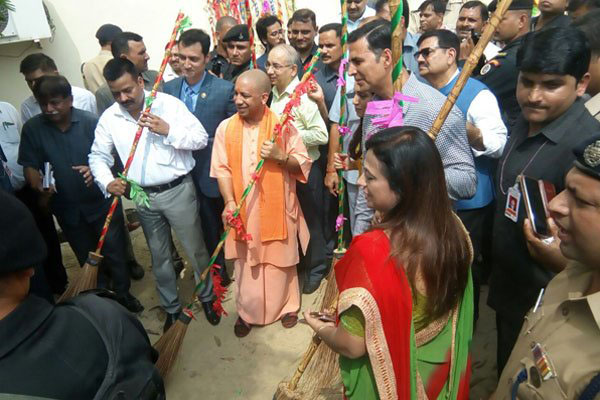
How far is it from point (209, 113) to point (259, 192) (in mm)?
930

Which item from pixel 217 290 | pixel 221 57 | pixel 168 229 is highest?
pixel 221 57

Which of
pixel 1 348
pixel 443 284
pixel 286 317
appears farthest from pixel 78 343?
pixel 286 317

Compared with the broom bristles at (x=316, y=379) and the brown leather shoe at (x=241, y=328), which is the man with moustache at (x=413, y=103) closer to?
the broom bristles at (x=316, y=379)

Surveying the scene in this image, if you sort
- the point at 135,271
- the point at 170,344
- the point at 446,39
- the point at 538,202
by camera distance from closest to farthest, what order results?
1. the point at 538,202
2. the point at 170,344
3. the point at 446,39
4. the point at 135,271

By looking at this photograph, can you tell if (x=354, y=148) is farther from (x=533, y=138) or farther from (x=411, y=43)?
(x=411, y=43)

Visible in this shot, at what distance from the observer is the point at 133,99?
2961 millimetres

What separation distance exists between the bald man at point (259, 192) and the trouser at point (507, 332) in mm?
1550

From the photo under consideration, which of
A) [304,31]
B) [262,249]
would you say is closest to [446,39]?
[304,31]

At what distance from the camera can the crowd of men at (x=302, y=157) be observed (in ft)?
6.28

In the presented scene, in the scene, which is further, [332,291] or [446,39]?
[446,39]

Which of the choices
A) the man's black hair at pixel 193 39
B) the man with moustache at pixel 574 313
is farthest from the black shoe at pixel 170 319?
the man with moustache at pixel 574 313

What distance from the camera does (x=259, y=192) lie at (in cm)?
311

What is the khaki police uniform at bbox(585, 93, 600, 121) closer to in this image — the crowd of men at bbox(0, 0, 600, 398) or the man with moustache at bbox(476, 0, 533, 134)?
the crowd of men at bbox(0, 0, 600, 398)

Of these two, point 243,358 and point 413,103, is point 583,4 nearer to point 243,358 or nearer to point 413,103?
point 413,103
